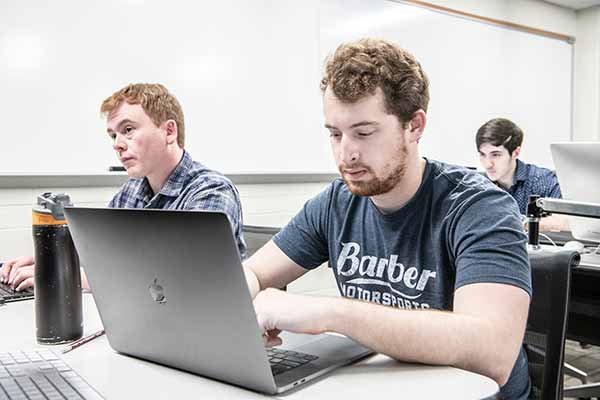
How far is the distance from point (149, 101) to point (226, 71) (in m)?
1.50

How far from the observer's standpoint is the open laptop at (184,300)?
75 cm

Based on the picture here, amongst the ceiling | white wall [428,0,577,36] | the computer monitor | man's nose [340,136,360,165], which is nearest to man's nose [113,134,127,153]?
man's nose [340,136,360,165]

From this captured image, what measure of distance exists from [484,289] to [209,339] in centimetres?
45

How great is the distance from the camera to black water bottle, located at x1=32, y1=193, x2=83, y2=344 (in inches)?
40.3

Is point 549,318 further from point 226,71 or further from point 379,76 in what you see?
point 226,71

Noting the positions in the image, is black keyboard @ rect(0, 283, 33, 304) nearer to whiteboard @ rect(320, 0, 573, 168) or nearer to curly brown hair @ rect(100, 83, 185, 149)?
curly brown hair @ rect(100, 83, 185, 149)

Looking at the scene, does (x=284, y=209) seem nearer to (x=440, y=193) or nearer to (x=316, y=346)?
(x=440, y=193)

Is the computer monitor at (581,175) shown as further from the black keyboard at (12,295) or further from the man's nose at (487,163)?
the black keyboard at (12,295)

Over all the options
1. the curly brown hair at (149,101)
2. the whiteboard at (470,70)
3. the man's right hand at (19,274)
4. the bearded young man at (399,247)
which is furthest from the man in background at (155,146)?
the whiteboard at (470,70)

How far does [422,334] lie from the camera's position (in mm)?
868

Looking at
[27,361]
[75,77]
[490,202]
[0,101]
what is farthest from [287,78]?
[27,361]

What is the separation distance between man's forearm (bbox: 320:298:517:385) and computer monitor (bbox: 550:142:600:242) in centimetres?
128

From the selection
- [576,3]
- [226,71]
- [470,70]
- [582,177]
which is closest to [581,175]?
[582,177]

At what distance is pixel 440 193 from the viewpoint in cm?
118
